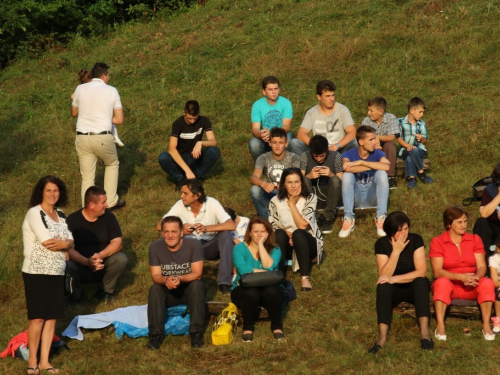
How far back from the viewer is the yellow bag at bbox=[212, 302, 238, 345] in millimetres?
8133

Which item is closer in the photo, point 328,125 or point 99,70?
point 99,70

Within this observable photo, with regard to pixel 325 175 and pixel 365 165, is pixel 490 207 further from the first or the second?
pixel 325 175

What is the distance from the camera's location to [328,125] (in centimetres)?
1173

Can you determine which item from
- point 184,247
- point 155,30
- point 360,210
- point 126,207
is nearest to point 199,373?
point 184,247

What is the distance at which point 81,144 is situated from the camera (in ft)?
37.6

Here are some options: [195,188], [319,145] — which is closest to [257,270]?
[195,188]

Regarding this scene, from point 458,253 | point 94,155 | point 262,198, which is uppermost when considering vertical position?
point 94,155

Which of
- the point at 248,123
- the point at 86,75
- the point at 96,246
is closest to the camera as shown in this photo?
the point at 96,246

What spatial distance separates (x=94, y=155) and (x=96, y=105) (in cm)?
73

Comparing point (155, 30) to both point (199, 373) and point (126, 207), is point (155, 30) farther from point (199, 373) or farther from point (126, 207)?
point (199, 373)

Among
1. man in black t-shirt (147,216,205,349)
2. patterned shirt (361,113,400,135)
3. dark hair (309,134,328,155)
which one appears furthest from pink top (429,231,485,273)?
patterned shirt (361,113,400,135)

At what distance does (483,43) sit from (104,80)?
7.86 metres

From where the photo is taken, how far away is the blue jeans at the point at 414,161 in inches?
455

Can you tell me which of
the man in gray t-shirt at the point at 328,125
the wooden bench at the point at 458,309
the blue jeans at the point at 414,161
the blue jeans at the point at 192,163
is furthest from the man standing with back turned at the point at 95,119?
the wooden bench at the point at 458,309
